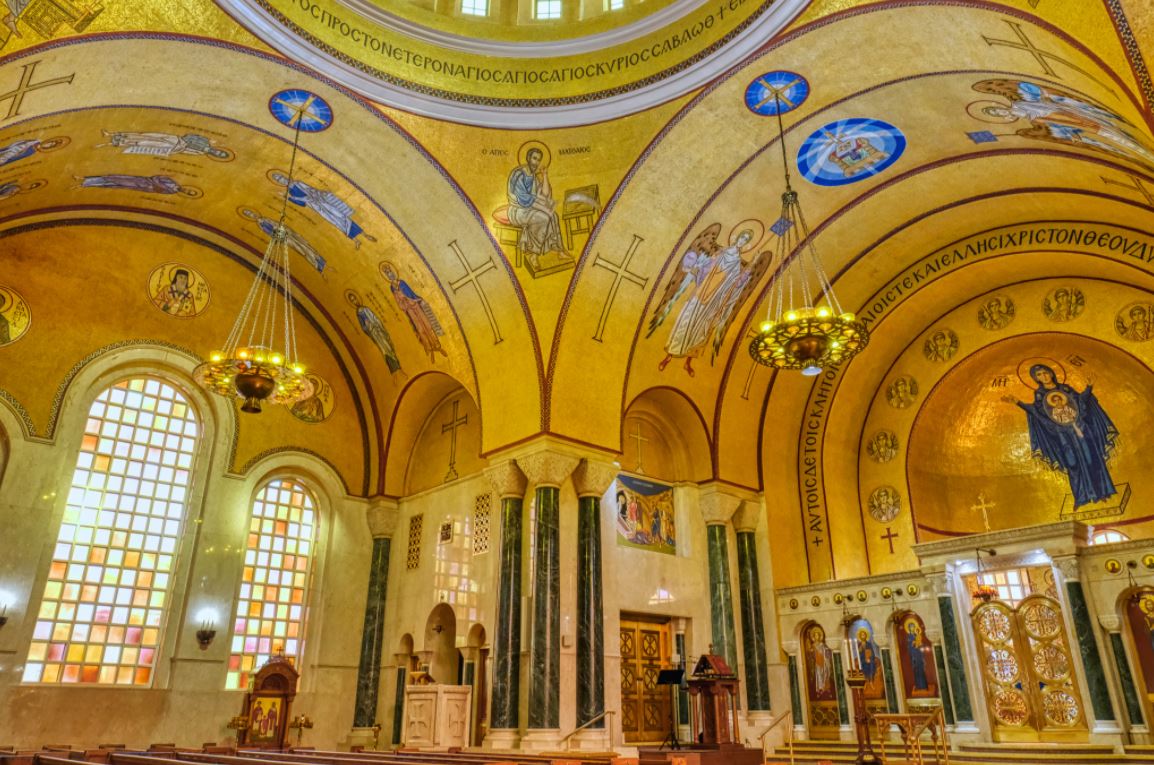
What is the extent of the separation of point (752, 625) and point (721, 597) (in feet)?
2.56

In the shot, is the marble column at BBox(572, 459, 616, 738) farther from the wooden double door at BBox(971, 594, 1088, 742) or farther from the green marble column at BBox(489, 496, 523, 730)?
the wooden double door at BBox(971, 594, 1088, 742)

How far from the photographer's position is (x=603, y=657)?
12867mm

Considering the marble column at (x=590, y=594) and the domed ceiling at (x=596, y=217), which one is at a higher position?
the domed ceiling at (x=596, y=217)

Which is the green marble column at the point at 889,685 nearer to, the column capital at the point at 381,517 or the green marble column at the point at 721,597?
the green marble column at the point at 721,597

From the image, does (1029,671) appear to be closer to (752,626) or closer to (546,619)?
(752,626)

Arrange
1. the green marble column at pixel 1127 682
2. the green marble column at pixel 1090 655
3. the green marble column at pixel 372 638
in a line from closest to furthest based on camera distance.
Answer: the green marble column at pixel 1127 682
the green marble column at pixel 1090 655
the green marble column at pixel 372 638

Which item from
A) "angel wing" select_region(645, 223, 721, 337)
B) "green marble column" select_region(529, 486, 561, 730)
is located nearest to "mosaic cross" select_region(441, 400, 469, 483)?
"green marble column" select_region(529, 486, 561, 730)

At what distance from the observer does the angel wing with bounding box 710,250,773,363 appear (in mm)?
14914

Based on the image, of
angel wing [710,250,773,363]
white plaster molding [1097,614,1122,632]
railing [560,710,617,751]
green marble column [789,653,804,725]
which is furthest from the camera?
angel wing [710,250,773,363]

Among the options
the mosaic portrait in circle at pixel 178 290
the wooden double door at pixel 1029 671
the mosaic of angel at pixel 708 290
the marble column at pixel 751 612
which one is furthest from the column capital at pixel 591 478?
the mosaic portrait in circle at pixel 178 290

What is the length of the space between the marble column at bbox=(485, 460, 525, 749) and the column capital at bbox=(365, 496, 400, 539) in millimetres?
3962

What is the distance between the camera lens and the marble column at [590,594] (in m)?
12.3

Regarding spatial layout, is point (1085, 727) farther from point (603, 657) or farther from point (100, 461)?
point (100, 461)

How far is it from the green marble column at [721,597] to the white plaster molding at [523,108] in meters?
8.15
